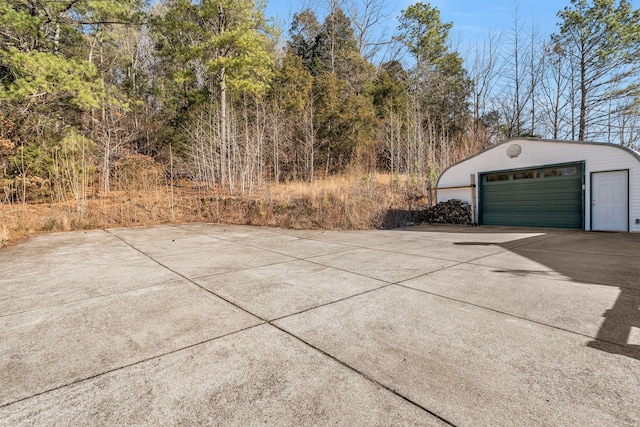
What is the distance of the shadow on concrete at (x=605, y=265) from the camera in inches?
82.6

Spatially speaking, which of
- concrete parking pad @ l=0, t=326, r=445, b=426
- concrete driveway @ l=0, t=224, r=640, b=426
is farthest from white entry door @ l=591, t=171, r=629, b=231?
concrete parking pad @ l=0, t=326, r=445, b=426

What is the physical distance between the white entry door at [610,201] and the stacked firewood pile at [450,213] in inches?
132

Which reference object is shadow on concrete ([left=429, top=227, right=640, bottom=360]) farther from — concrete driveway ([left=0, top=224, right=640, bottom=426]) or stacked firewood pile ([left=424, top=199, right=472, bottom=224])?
stacked firewood pile ([left=424, top=199, right=472, bottom=224])

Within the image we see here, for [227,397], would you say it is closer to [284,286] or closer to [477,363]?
[477,363]

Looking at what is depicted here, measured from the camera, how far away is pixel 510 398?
4.80 ft

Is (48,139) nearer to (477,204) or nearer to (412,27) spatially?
(477,204)

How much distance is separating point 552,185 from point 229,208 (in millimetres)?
10389

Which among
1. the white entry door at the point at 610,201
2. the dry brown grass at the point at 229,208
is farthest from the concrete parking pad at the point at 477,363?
the white entry door at the point at 610,201

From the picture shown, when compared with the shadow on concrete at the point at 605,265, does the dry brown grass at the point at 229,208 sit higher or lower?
higher

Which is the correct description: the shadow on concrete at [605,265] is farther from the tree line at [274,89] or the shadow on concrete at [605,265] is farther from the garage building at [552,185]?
the tree line at [274,89]

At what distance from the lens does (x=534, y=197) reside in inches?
357

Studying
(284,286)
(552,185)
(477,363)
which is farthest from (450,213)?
(477,363)

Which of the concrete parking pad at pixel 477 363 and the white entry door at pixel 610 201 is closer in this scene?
the concrete parking pad at pixel 477 363

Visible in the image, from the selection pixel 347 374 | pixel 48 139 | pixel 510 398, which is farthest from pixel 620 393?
pixel 48 139
